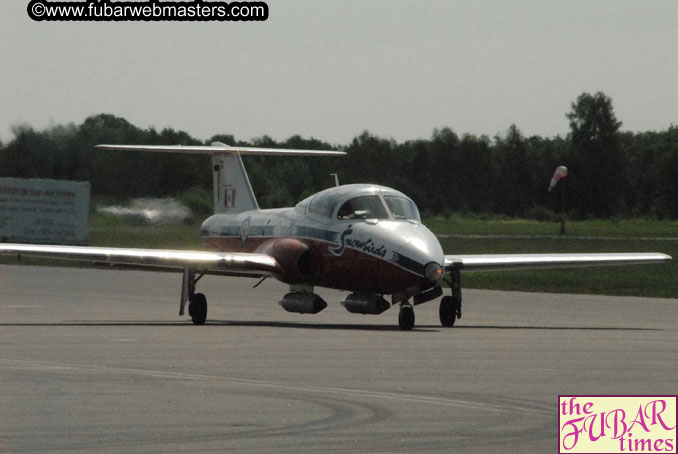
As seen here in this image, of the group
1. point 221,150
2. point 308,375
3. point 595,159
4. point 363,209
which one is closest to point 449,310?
point 363,209

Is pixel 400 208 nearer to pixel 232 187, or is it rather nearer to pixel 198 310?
pixel 198 310

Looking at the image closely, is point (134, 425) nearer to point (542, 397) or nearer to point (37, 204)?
point (542, 397)

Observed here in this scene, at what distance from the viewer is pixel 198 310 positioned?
1100 inches

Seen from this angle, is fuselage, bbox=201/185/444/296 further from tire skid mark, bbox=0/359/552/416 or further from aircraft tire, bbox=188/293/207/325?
tire skid mark, bbox=0/359/552/416

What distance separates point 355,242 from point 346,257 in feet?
1.08

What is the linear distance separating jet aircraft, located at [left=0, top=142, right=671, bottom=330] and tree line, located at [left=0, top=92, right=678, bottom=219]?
2398 centimetres

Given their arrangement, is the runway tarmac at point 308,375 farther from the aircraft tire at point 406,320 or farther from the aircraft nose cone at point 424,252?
the aircraft nose cone at point 424,252

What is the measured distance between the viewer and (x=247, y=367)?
18469mm

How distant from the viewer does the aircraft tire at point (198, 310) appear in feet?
91.5

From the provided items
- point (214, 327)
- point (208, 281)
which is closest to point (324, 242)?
point (214, 327)

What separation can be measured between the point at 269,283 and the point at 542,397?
2910 centimetres

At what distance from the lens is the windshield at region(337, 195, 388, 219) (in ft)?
89.4

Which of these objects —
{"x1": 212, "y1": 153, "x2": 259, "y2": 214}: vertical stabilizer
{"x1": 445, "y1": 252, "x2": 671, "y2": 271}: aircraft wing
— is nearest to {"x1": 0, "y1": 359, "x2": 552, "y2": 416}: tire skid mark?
{"x1": 445, "y1": 252, "x2": 671, "y2": 271}: aircraft wing

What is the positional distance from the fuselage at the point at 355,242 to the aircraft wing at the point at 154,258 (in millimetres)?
527
